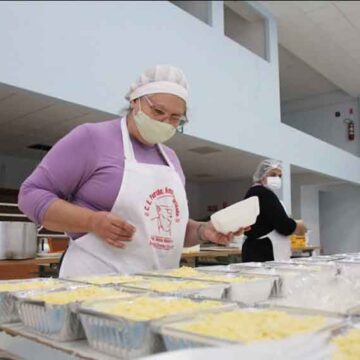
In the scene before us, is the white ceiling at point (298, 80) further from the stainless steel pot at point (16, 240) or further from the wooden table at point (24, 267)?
the stainless steel pot at point (16, 240)

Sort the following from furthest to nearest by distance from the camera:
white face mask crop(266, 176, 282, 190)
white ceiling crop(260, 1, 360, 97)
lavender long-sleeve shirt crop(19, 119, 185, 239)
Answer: white ceiling crop(260, 1, 360, 97), white face mask crop(266, 176, 282, 190), lavender long-sleeve shirt crop(19, 119, 185, 239)

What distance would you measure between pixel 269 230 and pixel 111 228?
5.13ft

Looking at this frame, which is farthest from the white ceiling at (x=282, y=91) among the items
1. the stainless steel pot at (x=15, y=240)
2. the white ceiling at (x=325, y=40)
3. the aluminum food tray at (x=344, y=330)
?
the aluminum food tray at (x=344, y=330)

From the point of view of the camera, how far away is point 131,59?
11.7ft

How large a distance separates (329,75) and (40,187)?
22.1ft

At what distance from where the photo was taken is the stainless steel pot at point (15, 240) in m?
2.54

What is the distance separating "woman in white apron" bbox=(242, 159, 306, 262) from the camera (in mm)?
2453

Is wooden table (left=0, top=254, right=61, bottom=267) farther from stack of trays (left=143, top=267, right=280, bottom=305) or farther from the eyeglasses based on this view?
stack of trays (left=143, top=267, right=280, bottom=305)

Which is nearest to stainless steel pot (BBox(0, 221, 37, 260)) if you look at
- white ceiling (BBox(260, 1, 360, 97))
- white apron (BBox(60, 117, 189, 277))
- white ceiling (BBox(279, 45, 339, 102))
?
white apron (BBox(60, 117, 189, 277))

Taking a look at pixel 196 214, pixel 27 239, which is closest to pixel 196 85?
pixel 27 239

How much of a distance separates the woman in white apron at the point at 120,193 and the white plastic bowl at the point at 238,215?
0.08 metres

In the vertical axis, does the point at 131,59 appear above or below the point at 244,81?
below

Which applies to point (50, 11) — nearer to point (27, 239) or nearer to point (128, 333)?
point (27, 239)

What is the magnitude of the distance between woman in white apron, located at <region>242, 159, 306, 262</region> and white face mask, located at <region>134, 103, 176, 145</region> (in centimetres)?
121
